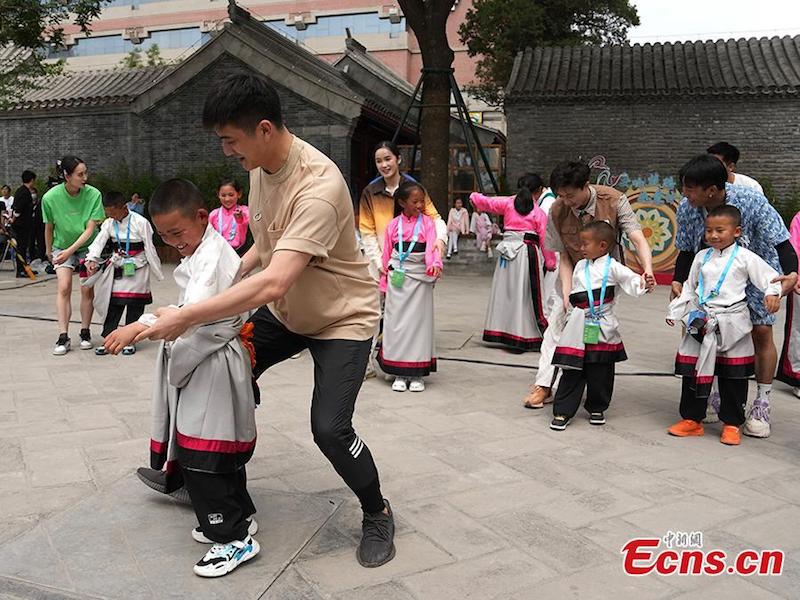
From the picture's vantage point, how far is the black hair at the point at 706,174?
15.2ft

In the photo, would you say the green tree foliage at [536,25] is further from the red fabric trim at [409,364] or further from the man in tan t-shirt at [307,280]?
the man in tan t-shirt at [307,280]

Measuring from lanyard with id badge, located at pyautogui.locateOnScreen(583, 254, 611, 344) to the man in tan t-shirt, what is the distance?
212cm

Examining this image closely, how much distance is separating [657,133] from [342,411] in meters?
13.8

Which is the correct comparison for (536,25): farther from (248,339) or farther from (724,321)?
(248,339)

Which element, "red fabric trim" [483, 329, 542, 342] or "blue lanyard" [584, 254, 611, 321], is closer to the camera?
"blue lanyard" [584, 254, 611, 321]

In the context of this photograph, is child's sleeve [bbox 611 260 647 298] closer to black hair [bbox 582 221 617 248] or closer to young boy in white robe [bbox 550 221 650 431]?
young boy in white robe [bbox 550 221 650 431]

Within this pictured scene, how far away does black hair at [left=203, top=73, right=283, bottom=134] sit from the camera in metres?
2.74

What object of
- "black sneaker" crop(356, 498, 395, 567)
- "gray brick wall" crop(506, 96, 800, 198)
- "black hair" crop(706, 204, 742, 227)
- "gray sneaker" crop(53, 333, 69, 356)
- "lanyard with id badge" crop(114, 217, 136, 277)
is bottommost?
"gray sneaker" crop(53, 333, 69, 356)

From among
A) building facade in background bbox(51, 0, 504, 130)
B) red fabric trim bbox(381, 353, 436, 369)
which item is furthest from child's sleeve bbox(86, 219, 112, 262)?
building facade in background bbox(51, 0, 504, 130)

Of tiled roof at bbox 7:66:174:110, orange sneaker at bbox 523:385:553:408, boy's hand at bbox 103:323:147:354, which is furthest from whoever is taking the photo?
tiled roof at bbox 7:66:174:110

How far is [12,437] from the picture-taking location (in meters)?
4.62

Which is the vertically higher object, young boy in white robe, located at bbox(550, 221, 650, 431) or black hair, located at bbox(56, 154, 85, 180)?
black hair, located at bbox(56, 154, 85, 180)

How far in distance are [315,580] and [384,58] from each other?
43.2m

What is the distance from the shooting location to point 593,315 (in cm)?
496
